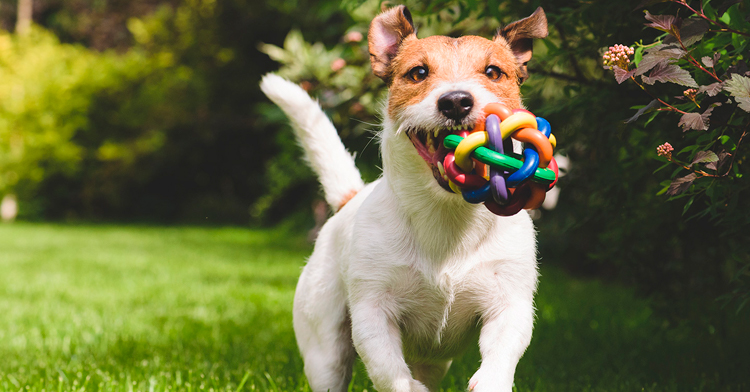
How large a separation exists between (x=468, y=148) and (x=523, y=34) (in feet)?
2.82

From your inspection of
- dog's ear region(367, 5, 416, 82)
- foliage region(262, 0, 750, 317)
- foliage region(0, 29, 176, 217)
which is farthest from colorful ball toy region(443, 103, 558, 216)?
foliage region(0, 29, 176, 217)

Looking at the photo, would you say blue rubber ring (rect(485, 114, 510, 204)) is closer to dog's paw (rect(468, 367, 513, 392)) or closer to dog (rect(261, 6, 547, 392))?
dog (rect(261, 6, 547, 392))

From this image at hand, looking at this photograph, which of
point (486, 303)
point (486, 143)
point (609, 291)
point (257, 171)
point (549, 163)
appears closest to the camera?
point (486, 143)

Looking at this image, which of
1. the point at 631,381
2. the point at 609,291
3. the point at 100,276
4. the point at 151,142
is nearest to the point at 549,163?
the point at 631,381

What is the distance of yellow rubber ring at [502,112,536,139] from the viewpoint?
1.98 metres

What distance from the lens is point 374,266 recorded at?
2.32 m

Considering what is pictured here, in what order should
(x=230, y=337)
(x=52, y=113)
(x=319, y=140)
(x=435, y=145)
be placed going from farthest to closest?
(x=52, y=113), (x=230, y=337), (x=319, y=140), (x=435, y=145)

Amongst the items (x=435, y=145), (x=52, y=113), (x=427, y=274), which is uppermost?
(x=435, y=145)

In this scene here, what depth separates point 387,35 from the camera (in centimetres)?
261

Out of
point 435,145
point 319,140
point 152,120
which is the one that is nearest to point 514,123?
point 435,145

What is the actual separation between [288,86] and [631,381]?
7.63 ft

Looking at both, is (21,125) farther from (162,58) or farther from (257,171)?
(257,171)

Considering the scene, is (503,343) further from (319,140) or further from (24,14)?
(24,14)

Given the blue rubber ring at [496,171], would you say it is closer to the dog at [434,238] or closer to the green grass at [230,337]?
the dog at [434,238]
